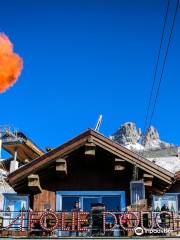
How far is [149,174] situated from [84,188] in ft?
9.20

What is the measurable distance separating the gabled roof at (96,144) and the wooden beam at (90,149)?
162 mm

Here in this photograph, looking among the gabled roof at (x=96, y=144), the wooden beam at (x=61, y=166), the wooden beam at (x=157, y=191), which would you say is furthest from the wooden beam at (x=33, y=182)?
the wooden beam at (x=157, y=191)

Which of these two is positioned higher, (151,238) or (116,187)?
(116,187)

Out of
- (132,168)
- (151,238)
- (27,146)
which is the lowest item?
(151,238)

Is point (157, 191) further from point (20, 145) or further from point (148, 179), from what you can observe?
point (20, 145)

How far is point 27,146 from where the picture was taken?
163 feet

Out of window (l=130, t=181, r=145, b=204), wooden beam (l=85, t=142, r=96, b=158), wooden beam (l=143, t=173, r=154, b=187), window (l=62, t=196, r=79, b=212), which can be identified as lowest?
window (l=62, t=196, r=79, b=212)

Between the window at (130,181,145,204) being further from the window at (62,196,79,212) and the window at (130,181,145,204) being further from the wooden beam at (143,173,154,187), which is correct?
the window at (62,196,79,212)

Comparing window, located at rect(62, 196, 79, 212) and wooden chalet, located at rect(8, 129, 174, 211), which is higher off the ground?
wooden chalet, located at rect(8, 129, 174, 211)

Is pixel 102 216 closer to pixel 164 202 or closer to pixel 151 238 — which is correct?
pixel 151 238

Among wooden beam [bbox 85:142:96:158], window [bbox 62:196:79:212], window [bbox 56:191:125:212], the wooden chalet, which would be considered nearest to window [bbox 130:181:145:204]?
the wooden chalet

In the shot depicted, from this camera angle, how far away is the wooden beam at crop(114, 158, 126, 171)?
62.9 ft

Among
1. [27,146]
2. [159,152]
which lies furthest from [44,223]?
[159,152]

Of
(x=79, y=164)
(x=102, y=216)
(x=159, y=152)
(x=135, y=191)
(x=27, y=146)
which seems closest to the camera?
(x=102, y=216)
